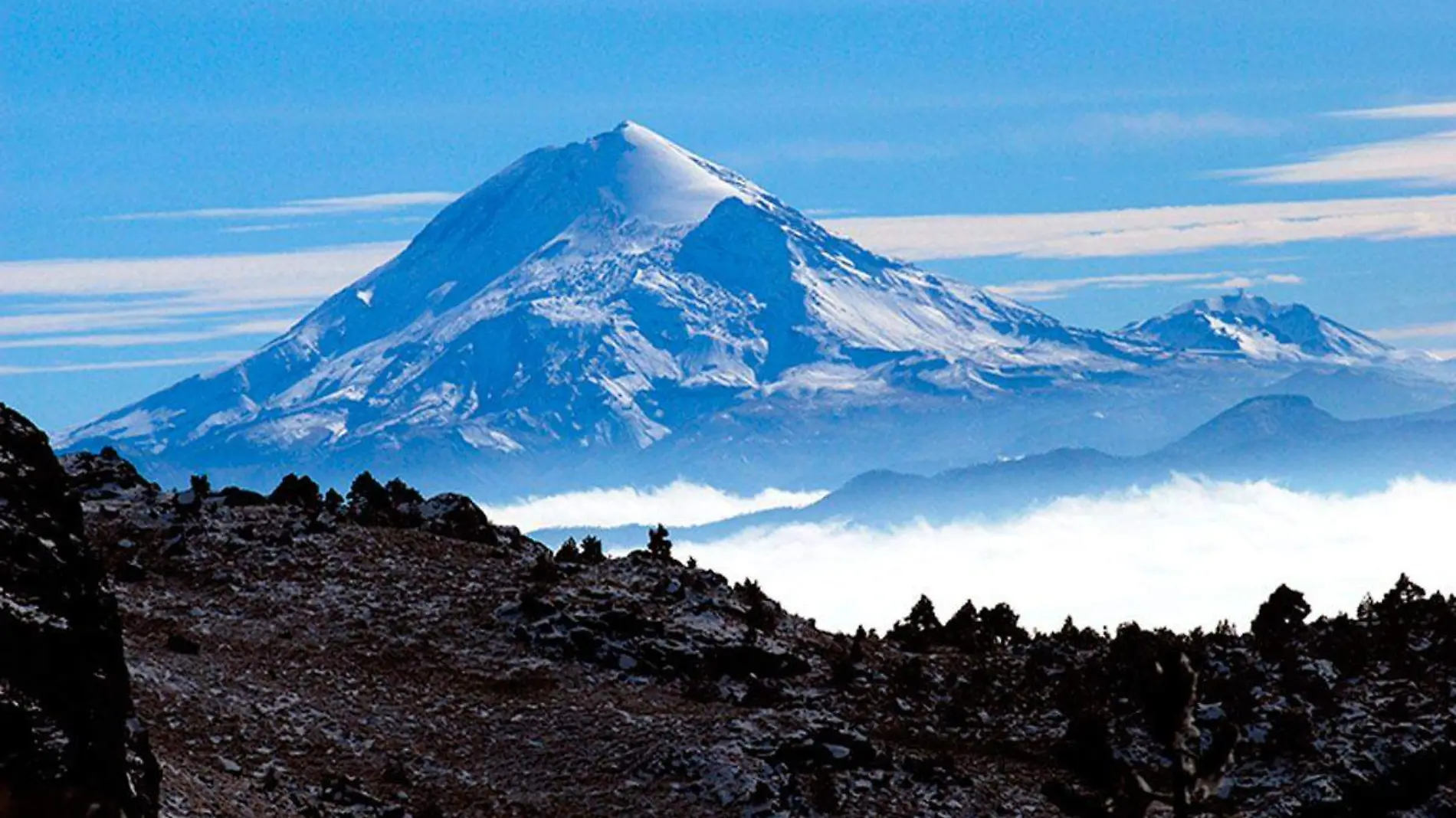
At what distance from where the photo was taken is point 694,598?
41062 millimetres

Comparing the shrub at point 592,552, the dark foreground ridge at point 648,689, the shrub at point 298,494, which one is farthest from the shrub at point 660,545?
the shrub at point 298,494

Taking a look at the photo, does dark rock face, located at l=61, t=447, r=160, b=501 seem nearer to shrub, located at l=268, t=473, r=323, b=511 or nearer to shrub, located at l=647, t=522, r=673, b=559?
shrub, located at l=268, t=473, r=323, b=511

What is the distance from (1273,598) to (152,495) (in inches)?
1175

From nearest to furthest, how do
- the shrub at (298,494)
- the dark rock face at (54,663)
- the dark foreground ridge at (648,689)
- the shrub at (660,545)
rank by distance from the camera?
the dark rock face at (54,663) < the dark foreground ridge at (648,689) < the shrub at (660,545) < the shrub at (298,494)

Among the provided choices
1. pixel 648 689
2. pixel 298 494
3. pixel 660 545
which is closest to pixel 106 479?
pixel 298 494

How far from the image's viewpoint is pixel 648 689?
36000 mm

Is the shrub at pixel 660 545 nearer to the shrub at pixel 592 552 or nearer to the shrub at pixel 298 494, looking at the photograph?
the shrub at pixel 592 552

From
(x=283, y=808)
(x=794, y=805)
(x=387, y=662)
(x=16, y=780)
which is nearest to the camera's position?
(x=16, y=780)

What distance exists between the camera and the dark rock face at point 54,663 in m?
12.7

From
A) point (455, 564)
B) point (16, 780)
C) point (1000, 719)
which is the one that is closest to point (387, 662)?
point (455, 564)

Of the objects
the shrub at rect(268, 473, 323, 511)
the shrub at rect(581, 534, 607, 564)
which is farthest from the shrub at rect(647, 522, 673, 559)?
the shrub at rect(268, 473, 323, 511)

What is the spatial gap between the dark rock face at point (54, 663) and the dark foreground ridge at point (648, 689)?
38.8 feet

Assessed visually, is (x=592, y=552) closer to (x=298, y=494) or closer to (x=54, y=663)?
(x=298, y=494)

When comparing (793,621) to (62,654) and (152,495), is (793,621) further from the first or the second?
(62,654)
